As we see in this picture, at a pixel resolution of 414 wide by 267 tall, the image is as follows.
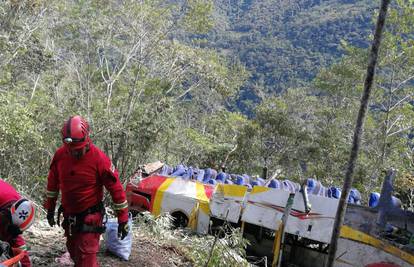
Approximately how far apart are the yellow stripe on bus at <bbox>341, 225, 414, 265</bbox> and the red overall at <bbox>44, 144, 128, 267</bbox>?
339cm

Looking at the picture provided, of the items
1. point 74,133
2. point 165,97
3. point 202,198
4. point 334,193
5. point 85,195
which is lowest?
point 202,198

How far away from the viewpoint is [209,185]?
30.9 feet

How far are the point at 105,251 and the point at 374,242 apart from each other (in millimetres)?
3451

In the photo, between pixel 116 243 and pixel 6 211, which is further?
pixel 116 243

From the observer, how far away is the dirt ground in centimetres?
565

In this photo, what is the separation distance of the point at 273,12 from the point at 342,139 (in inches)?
2921

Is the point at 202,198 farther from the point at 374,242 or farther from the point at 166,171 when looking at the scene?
the point at 374,242

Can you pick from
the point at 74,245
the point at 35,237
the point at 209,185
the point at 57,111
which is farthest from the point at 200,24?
the point at 74,245

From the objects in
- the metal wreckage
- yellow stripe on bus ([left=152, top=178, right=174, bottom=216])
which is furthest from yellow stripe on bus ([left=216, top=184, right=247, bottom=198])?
yellow stripe on bus ([left=152, top=178, right=174, bottom=216])

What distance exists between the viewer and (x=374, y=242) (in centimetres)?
639

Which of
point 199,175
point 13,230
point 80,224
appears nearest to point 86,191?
point 80,224

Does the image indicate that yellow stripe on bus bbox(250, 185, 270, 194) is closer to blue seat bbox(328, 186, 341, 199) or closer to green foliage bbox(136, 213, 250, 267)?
blue seat bbox(328, 186, 341, 199)

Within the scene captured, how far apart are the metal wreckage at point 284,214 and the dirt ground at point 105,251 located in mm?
996

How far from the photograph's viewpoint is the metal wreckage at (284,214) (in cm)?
631
